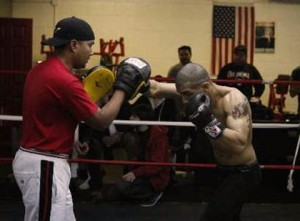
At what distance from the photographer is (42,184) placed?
1787 mm

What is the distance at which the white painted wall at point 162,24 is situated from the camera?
681 centimetres

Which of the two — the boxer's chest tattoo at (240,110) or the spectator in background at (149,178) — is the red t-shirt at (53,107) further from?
the spectator in background at (149,178)

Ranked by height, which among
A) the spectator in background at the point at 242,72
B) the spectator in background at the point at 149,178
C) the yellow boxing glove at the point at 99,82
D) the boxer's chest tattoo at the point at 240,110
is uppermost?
the spectator in background at the point at 242,72

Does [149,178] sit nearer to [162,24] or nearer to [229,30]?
[162,24]

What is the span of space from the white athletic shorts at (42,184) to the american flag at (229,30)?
5.29 m

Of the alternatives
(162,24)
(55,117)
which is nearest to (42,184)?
(55,117)

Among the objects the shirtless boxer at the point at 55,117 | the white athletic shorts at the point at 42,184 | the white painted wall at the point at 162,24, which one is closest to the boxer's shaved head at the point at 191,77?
the shirtless boxer at the point at 55,117

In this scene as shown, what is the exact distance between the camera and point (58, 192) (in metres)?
1.81

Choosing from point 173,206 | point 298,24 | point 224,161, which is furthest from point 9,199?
point 298,24

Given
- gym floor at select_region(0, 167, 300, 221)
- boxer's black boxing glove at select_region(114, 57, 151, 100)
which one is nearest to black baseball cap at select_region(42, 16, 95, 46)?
boxer's black boxing glove at select_region(114, 57, 151, 100)

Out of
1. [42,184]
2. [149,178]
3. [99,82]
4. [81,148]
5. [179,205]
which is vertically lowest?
[179,205]

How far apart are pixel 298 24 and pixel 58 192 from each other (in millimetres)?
5809

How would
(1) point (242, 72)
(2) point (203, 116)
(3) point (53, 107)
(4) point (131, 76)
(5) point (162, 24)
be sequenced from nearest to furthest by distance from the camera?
(3) point (53, 107) < (4) point (131, 76) < (2) point (203, 116) < (1) point (242, 72) < (5) point (162, 24)

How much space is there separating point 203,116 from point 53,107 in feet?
1.98
